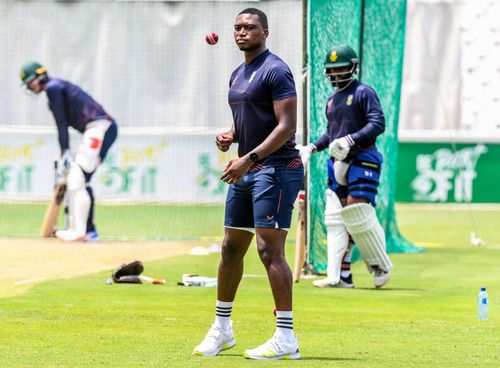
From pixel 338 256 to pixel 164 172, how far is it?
1294 centimetres

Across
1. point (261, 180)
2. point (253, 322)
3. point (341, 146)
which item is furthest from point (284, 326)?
point (341, 146)

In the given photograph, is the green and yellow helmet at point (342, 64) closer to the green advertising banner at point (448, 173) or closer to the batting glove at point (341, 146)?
the batting glove at point (341, 146)

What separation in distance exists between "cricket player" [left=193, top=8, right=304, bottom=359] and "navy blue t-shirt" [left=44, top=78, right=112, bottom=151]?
32.7 ft

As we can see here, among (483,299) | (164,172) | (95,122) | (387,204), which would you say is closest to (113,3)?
(164,172)

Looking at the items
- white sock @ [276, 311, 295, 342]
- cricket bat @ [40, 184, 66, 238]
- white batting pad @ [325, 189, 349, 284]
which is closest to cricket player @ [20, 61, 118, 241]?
cricket bat @ [40, 184, 66, 238]

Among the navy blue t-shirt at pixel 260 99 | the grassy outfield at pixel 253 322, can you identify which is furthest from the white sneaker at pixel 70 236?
the navy blue t-shirt at pixel 260 99

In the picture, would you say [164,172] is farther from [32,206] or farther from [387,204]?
[387,204]

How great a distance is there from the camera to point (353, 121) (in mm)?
12211

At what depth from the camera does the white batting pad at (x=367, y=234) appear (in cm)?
1231

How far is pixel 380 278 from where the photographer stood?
12352 mm

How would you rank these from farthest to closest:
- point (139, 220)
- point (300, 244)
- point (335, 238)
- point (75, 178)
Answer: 1. point (139, 220)
2. point (75, 178)
3. point (300, 244)
4. point (335, 238)

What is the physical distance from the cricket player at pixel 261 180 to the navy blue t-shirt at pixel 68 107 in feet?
32.7

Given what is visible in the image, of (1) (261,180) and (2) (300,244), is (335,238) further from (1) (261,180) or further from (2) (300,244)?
(1) (261,180)

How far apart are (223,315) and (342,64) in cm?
452
